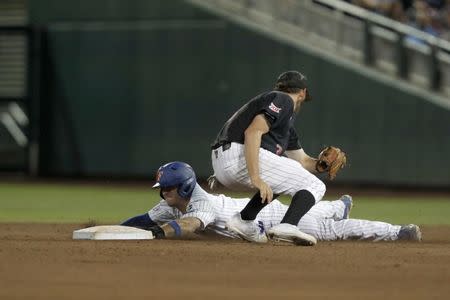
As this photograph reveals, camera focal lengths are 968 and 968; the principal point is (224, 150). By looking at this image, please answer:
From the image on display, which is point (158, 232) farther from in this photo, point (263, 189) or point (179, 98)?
point (179, 98)

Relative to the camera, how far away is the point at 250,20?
19.0 m

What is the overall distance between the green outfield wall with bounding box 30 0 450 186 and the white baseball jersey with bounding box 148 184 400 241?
10.1m

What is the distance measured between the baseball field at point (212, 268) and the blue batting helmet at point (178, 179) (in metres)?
0.42

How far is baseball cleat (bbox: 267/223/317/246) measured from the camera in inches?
279

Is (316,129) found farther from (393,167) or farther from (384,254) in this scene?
(384,254)

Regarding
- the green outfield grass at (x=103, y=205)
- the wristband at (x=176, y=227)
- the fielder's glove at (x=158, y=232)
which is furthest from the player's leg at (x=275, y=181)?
the green outfield grass at (x=103, y=205)

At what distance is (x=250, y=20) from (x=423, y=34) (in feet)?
11.3

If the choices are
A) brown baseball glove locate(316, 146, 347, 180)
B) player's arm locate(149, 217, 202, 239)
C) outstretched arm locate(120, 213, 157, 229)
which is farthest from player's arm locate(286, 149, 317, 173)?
outstretched arm locate(120, 213, 157, 229)

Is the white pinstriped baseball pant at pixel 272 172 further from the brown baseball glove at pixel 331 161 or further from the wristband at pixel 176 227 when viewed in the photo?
the wristband at pixel 176 227

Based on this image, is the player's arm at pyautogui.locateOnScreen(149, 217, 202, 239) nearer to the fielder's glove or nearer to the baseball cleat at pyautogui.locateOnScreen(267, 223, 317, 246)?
the fielder's glove

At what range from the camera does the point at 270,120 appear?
714 cm

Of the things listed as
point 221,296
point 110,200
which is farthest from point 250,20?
point 221,296

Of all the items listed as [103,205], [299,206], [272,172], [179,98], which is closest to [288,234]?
[299,206]

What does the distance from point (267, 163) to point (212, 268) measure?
156 centimetres
